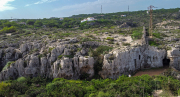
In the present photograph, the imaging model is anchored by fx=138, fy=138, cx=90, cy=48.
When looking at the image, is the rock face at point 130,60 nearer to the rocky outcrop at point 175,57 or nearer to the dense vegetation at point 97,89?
the rocky outcrop at point 175,57

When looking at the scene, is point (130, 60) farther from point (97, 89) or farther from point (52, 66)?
point (52, 66)

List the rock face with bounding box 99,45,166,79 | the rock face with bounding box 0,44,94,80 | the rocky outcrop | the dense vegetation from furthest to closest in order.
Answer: the rocky outcrop < the rock face with bounding box 99,45,166,79 < the rock face with bounding box 0,44,94,80 < the dense vegetation

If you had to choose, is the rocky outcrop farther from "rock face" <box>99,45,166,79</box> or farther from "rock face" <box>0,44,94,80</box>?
"rock face" <box>0,44,94,80</box>

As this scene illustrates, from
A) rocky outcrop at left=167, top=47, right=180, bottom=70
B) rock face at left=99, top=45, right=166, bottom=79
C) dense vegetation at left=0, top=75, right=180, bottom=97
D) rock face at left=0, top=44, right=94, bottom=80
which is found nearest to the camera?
dense vegetation at left=0, top=75, right=180, bottom=97

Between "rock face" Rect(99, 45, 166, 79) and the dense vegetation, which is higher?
"rock face" Rect(99, 45, 166, 79)

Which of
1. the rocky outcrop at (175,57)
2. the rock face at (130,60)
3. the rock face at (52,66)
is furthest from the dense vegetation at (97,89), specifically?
the rocky outcrop at (175,57)

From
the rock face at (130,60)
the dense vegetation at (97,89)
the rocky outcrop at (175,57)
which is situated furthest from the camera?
the rocky outcrop at (175,57)

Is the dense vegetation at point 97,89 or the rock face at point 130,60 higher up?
the rock face at point 130,60

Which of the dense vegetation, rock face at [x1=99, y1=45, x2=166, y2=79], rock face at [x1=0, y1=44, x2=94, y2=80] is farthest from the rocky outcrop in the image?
rock face at [x1=0, y1=44, x2=94, y2=80]

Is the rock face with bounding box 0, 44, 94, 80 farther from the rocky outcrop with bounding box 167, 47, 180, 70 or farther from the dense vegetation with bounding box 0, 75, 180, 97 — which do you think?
the rocky outcrop with bounding box 167, 47, 180, 70

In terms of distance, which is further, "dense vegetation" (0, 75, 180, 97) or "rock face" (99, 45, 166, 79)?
"rock face" (99, 45, 166, 79)
